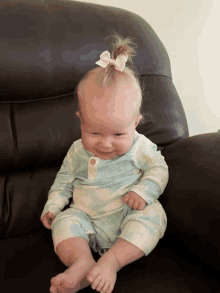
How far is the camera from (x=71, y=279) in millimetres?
571

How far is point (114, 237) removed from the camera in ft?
2.48

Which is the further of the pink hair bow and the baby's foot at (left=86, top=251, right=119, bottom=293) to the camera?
the pink hair bow

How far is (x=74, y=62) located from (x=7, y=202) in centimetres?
57

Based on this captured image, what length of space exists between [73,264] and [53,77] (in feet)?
2.12

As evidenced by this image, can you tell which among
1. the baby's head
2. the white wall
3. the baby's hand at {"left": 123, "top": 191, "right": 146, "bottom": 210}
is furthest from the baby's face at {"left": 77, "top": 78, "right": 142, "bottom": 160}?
the white wall

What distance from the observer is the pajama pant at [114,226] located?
0.67 meters

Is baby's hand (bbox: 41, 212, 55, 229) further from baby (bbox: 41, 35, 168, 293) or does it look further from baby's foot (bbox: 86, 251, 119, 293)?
baby's foot (bbox: 86, 251, 119, 293)

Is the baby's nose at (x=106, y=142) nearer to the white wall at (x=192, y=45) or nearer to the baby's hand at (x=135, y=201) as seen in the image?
the baby's hand at (x=135, y=201)

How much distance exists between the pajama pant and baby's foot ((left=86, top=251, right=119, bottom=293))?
84 mm

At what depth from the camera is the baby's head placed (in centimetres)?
69

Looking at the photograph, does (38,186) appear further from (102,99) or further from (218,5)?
(218,5)

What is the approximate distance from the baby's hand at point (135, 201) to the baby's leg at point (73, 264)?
164 mm

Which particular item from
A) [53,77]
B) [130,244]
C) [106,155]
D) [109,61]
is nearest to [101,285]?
[130,244]

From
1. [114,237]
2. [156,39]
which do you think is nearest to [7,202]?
[114,237]
